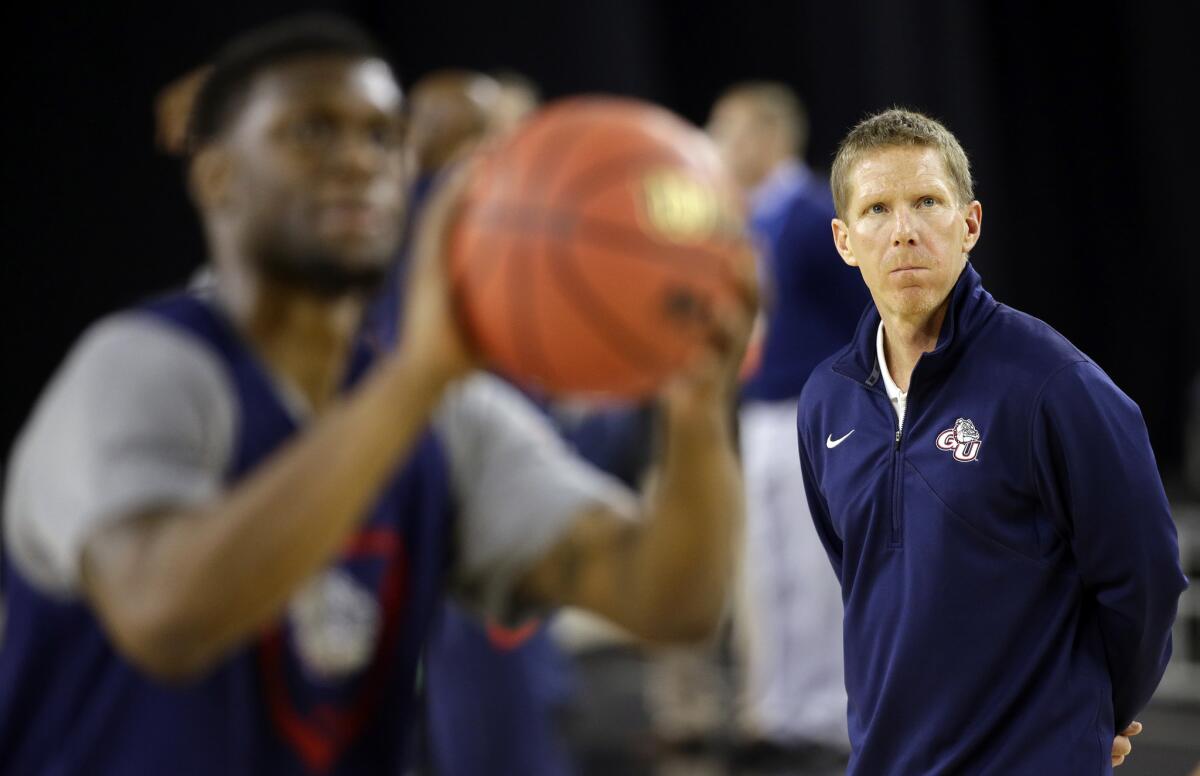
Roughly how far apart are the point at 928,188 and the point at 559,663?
12.1 feet

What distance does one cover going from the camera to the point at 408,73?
582cm

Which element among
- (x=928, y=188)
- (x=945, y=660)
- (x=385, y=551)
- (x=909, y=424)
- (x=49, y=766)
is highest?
(x=928, y=188)

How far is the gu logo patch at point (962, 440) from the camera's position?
2.63ft

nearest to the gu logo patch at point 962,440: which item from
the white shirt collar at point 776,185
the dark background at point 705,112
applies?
the dark background at point 705,112

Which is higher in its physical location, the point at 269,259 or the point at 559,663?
the point at 269,259

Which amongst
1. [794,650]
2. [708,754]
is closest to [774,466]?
[794,650]

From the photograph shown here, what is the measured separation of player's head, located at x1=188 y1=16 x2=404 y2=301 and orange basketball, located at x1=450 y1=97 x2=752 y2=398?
→ 0.20m

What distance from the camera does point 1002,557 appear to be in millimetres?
798

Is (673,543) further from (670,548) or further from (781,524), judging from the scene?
(781,524)

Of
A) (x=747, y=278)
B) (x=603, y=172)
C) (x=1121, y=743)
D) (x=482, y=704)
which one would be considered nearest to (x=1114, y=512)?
(x=1121, y=743)

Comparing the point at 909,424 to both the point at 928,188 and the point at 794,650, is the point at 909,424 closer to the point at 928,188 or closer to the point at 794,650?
the point at 928,188

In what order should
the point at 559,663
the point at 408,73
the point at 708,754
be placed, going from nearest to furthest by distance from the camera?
the point at 708,754 < the point at 559,663 < the point at 408,73

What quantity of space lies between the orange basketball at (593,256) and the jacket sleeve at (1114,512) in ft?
1.34

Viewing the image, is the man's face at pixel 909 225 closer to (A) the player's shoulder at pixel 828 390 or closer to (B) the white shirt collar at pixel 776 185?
(A) the player's shoulder at pixel 828 390
